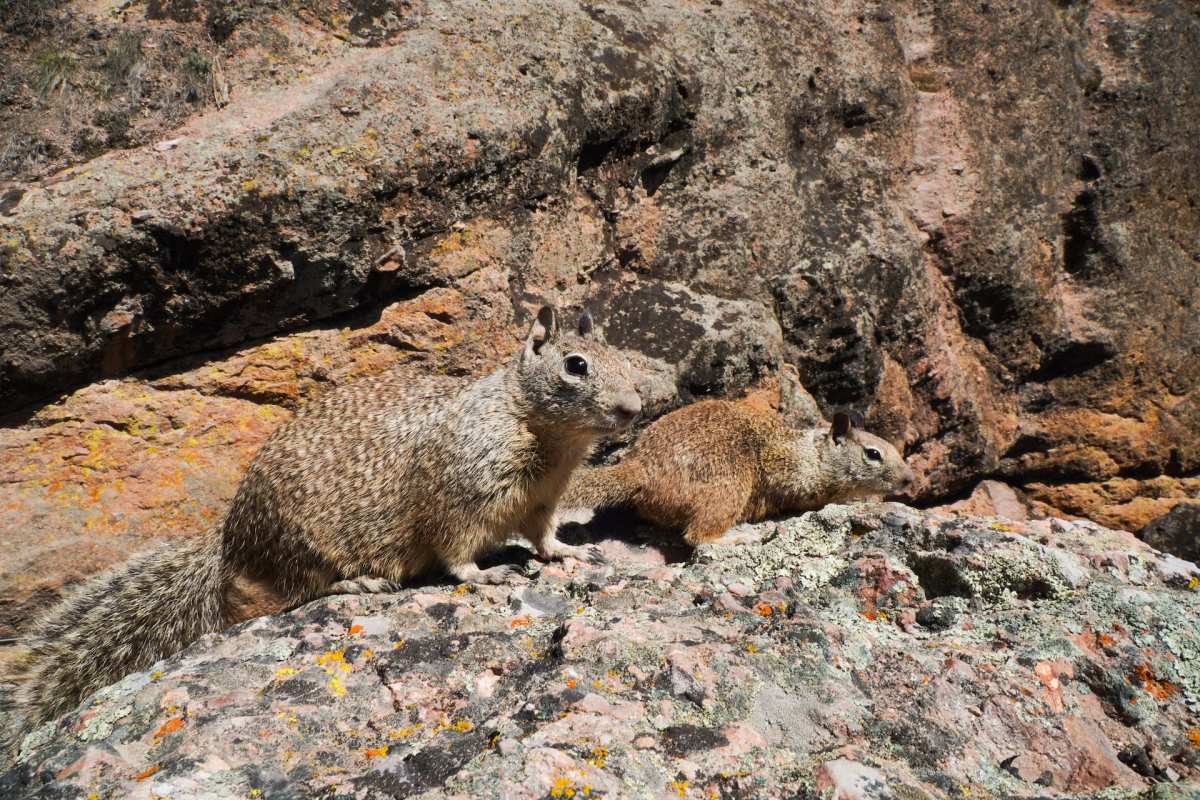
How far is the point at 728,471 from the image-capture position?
640 cm

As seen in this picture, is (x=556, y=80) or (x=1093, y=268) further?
(x=1093, y=268)

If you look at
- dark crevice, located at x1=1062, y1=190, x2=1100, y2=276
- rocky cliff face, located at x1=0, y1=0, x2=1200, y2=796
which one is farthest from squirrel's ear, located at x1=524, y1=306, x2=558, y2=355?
dark crevice, located at x1=1062, y1=190, x2=1100, y2=276

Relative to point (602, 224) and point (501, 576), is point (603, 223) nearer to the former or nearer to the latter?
point (602, 224)

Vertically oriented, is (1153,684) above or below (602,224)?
below

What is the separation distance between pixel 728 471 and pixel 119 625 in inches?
150

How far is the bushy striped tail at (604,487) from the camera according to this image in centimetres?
618

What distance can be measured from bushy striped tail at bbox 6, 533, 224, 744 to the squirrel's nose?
214cm

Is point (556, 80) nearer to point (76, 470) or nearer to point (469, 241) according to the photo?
point (469, 241)

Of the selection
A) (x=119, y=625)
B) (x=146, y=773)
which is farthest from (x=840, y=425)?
(x=146, y=773)

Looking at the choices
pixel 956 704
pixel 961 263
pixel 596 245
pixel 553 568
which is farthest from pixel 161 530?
pixel 961 263

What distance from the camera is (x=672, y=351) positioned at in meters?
6.34

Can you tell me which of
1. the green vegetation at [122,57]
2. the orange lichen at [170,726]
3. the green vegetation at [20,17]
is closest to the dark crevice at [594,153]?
the green vegetation at [122,57]

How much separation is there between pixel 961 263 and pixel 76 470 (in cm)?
664

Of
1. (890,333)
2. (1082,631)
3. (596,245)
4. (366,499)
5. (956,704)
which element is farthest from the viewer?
(890,333)
